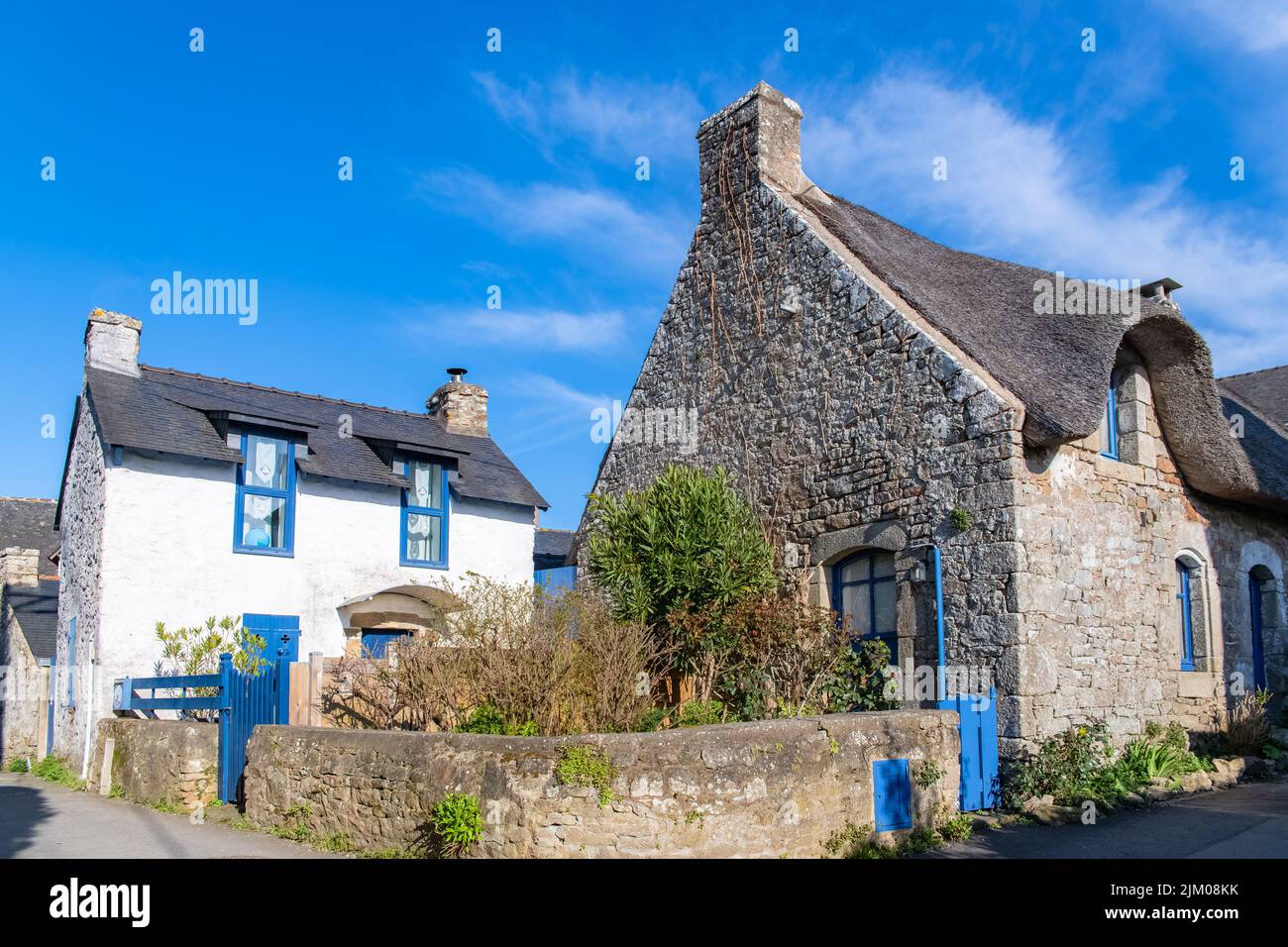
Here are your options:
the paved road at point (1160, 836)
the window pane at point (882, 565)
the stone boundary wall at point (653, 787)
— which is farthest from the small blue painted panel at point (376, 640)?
the paved road at point (1160, 836)

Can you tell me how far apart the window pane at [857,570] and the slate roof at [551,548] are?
981 centimetres

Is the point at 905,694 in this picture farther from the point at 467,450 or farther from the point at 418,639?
the point at 467,450

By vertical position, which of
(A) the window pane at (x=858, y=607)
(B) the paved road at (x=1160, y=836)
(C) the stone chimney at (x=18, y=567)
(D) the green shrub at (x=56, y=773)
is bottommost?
(D) the green shrub at (x=56, y=773)

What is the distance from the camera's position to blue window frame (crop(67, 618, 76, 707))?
44.9ft

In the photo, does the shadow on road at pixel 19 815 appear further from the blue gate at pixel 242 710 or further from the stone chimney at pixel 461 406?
the stone chimney at pixel 461 406

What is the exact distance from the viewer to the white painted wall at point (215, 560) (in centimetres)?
1256

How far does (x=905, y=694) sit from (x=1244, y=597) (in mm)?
5289

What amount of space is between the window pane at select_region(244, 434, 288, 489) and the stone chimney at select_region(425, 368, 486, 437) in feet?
12.1

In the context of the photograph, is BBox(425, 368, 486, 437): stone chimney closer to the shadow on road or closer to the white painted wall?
the white painted wall

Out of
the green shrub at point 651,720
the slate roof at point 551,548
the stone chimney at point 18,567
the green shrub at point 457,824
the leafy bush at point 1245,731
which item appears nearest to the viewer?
the green shrub at point 457,824

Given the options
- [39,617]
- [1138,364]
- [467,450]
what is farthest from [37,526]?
[1138,364]

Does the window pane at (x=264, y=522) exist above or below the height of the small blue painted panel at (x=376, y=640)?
above

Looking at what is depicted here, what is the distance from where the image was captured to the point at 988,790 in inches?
348
